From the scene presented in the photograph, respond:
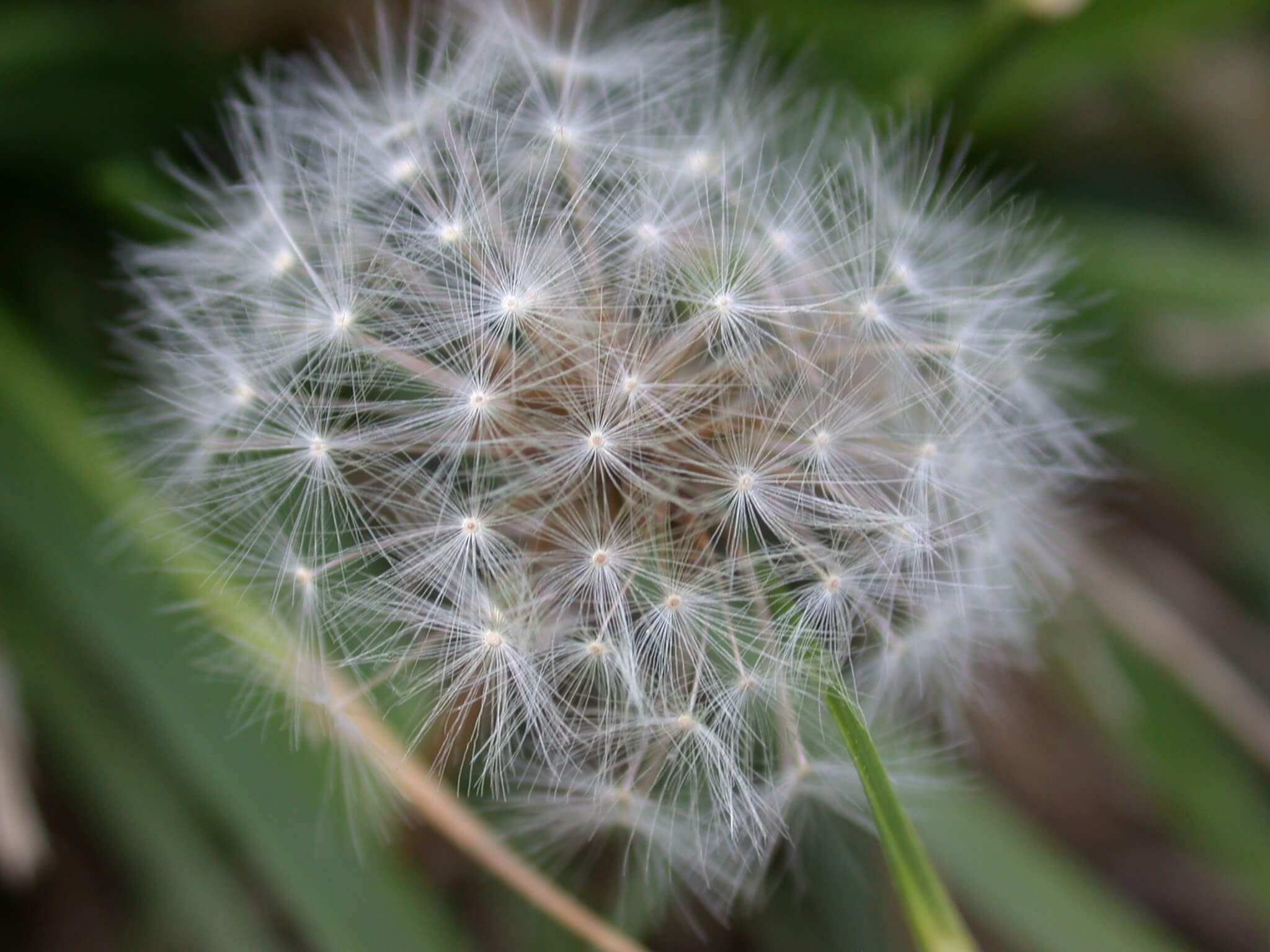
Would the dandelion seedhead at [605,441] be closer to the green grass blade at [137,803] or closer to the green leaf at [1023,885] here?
the green leaf at [1023,885]

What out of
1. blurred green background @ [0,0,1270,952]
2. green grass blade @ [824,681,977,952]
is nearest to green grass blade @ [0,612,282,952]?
blurred green background @ [0,0,1270,952]

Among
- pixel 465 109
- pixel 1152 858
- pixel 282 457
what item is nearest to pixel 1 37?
pixel 465 109

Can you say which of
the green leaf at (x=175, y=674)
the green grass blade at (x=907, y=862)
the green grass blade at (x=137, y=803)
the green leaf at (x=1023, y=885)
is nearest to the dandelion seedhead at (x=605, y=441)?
the green grass blade at (x=907, y=862)

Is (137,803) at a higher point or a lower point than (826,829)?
higher

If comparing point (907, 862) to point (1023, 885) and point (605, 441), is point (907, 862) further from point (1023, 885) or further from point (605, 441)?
point (1023, 885)

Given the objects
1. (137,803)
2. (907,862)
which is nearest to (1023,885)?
(907,862)

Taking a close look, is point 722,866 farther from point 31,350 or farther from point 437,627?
point 31,350

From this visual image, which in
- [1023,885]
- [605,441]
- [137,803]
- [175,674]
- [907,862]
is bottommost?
[1023,885]
